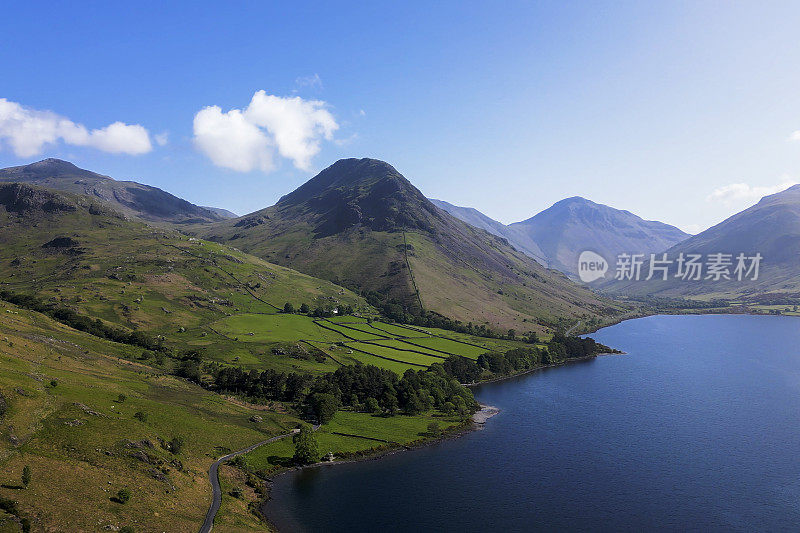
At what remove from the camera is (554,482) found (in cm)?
11175

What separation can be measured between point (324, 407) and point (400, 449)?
27.7m

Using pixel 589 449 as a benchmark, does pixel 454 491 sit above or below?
below

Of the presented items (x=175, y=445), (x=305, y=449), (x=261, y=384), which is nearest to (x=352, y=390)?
(x=261, y=384)

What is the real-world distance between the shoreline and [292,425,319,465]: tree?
179 cm

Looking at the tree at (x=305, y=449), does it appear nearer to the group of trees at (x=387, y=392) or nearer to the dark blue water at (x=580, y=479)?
the dark blue water at (x=580, y=479)

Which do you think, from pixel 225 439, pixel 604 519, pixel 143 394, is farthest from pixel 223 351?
pixel 604 519

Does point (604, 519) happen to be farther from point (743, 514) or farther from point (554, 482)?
point (743, 514)

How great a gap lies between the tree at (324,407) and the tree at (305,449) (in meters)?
20.6

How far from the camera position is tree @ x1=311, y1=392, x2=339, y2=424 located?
139875mm

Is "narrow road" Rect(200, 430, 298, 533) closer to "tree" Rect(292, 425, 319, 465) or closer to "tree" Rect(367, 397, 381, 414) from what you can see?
"tree" Rect(292, 425, 319, 465)

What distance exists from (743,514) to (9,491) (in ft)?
448

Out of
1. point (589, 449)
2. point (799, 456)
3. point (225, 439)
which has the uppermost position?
point (799, 456)

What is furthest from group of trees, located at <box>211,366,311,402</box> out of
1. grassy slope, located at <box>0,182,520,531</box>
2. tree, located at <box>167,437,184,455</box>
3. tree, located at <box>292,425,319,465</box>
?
tree, located at <box>167,437,184,455</box>

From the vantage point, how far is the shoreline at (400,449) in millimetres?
96750
